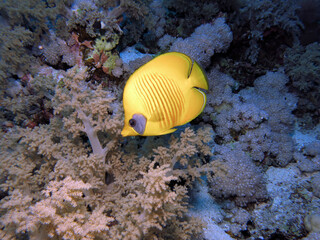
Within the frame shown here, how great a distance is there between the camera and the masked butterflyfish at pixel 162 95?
4.59 ft

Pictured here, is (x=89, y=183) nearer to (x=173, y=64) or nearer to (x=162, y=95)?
(x=162, y=95)

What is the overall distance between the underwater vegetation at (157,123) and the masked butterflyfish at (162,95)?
0.01 meters

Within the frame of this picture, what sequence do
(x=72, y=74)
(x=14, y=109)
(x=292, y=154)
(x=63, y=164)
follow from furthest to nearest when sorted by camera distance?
(x=292, y=154)
(x=14, y=109)
(x=72, y=74)
(x=63, y=164)

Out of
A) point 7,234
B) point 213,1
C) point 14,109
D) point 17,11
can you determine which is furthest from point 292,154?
point 17,11

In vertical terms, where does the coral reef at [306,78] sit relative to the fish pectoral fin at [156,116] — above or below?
below

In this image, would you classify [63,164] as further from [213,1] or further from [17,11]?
[213,1]

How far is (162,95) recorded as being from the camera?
1440mm

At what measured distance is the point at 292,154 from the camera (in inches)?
139

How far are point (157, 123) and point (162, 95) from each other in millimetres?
223

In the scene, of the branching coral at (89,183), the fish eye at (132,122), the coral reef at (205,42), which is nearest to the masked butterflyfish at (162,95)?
the fish eye at (132,122)

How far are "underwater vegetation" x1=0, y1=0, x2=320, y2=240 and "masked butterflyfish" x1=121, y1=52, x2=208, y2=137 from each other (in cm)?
1

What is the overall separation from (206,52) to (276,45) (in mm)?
2299

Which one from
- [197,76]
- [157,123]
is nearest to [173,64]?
[197,76]

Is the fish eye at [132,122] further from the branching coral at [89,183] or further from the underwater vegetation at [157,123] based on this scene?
the branching coral at [89,183]
